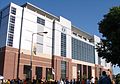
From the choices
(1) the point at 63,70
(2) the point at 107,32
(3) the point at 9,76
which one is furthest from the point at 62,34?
(2) the point at 107,32

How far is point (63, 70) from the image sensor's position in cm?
7606

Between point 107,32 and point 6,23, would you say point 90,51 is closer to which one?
point 6,23

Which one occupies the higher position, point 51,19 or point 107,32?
point 51,19

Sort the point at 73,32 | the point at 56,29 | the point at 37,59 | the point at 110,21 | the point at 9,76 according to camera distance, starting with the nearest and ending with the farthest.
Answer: the point at 110,21 < the point at 9,76 < the point at 37,59 < the point at 56,29 < the point at 73,32

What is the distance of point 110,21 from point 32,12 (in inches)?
1609

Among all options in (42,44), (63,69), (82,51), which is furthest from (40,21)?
(82,51)

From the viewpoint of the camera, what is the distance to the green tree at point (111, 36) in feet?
87.4

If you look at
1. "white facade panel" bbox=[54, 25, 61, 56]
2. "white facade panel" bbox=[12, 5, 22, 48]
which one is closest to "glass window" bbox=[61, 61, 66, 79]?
"white facade panel" bbox=[54, 25, 61, 56]

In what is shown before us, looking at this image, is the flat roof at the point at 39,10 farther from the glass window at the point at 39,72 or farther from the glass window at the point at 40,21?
the glass window at the point at 39,72

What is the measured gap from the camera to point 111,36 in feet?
89.2

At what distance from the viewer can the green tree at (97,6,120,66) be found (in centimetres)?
2664

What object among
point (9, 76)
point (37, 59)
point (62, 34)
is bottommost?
point (9, 76)

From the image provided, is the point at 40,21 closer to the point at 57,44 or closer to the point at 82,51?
the point at 57,44

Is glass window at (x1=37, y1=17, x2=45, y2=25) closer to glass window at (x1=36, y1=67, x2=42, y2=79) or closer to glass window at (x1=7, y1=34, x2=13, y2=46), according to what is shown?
glass window at (x1=7, y1=34, x2=13, y2=46)
